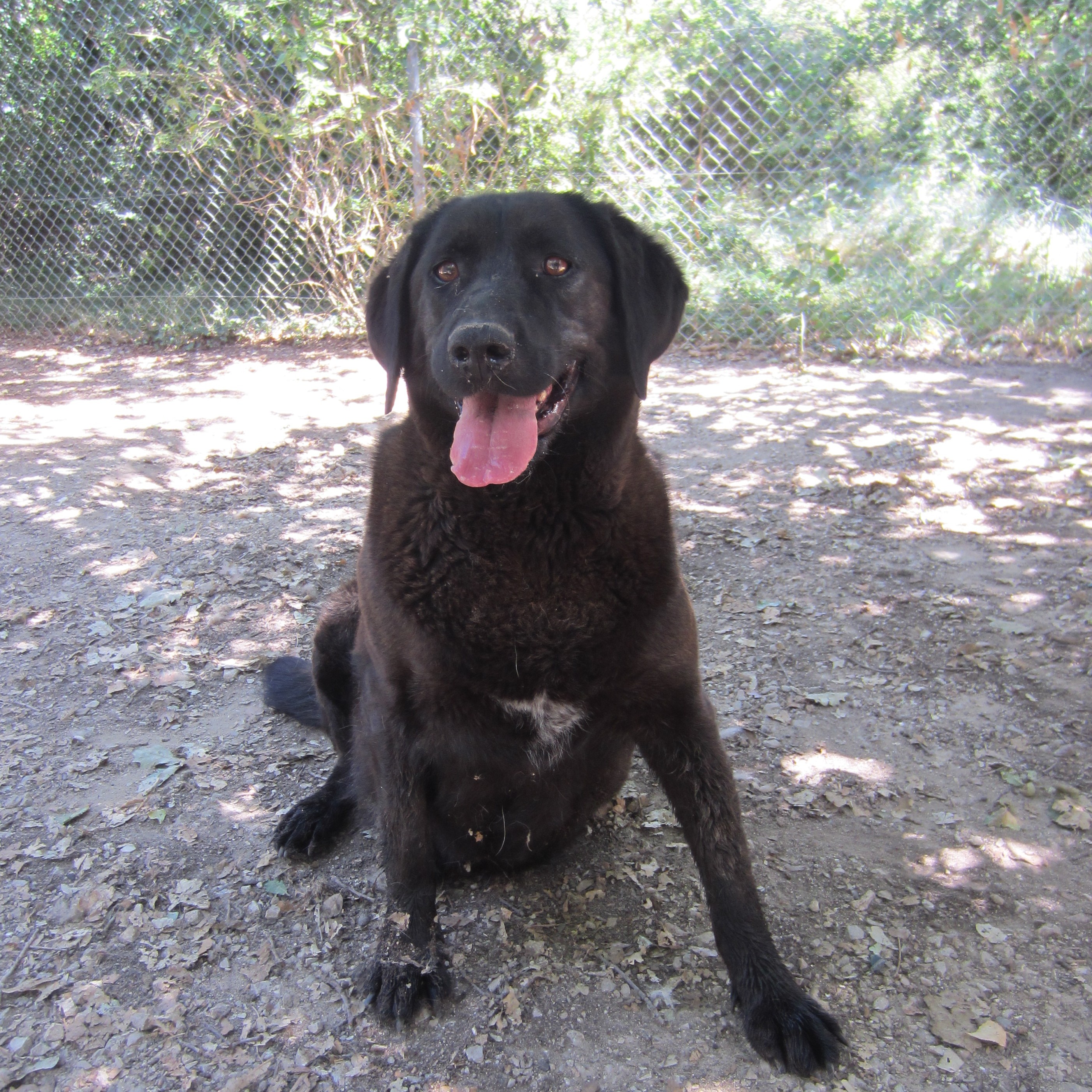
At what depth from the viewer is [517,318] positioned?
6.75 feet

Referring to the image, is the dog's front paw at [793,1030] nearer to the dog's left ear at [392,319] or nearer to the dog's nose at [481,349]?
the dog's nose at [481,349]

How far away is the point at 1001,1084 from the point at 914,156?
7.22 metres

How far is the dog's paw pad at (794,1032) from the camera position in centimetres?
192

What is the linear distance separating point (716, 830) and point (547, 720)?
0.49 m

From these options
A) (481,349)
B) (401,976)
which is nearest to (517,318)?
(481,349)

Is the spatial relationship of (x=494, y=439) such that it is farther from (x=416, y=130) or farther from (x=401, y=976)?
(x=416, y=130)

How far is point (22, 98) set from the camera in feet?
30.8

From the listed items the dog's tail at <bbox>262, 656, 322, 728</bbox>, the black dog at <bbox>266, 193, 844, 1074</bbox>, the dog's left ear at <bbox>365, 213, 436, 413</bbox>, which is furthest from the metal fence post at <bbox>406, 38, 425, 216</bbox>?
the black dog at <bbox>266, 193, 844, 1074</bbox>

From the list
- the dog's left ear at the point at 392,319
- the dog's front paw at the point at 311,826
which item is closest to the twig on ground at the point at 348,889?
the dog's front paw at the point at 311,826

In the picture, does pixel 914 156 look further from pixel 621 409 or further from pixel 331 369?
pixel 621 409

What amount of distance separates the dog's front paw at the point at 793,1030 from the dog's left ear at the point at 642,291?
142 centimetres

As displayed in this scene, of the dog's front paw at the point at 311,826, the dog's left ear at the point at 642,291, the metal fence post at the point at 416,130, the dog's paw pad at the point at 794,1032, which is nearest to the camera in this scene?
the dog's paw pad at the point at 794,1032

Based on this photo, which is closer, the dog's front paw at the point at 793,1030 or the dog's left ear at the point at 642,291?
the dog's front paw at the point at 793,1030

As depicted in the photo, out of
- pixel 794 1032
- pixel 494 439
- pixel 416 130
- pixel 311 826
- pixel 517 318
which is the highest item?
pixel 416 130
